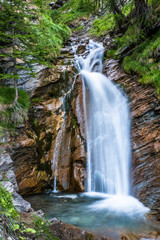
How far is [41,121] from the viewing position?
8.24 metres

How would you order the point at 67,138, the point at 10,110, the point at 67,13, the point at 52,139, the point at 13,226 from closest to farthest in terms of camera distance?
the point at 13,226 → the point at 10,110 → the point at 67,138 → the point at 52,139 → the point at 67,13

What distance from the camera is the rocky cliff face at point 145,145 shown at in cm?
535

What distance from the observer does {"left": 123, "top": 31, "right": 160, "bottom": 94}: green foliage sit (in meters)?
6.88

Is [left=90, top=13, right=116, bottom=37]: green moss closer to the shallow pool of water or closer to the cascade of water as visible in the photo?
the cascade of water

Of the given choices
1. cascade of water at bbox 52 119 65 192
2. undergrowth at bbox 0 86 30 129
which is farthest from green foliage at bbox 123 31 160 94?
undergrowth at bbox 0 86 30 129

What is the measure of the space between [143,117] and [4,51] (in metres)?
7.36

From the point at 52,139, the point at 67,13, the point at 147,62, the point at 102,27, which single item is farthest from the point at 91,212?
the point at 67,13

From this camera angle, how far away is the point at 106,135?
7676 mm

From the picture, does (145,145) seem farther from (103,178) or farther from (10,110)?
(10,110)

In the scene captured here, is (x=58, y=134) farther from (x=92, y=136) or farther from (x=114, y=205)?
(x=114, y=205)

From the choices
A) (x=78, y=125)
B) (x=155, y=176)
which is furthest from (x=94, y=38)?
(x=155, y=176)

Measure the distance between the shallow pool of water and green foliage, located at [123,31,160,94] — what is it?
4.65 meters

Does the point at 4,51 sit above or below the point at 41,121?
above

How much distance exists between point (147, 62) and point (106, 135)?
397cm
